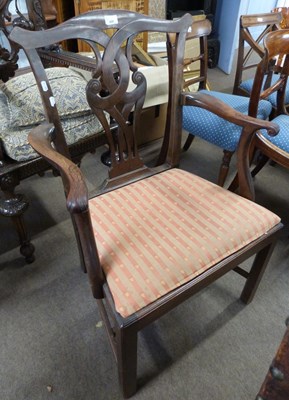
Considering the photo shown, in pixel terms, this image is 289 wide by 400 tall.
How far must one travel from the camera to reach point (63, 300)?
47.2 inches

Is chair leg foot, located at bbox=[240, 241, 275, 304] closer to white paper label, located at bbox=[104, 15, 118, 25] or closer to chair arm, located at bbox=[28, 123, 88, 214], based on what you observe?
chair arm, located at bbox=[28, 123, 88, 214]

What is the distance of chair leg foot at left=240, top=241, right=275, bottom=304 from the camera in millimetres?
990

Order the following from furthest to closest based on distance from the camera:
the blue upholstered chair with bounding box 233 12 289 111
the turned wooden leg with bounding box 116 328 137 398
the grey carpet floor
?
the blue upholstered chair with bounding box 233 12 289 111 < the grey carpet floor < the turned wooden leg with bounding box 116 328 137 398

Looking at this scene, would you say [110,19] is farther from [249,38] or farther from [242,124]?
[249,38]

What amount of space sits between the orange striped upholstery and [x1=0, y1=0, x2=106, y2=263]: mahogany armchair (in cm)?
38

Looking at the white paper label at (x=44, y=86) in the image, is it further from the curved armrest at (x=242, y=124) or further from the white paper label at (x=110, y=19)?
the curved armrest at (x=242, y=124)

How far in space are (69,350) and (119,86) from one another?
911 millimetres

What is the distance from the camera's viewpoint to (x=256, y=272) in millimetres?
1063

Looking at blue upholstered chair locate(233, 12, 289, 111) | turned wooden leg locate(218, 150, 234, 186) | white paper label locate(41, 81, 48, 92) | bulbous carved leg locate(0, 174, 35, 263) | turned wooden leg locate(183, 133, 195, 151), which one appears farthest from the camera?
turned wooden leg locate(183, 133, 195, 151)

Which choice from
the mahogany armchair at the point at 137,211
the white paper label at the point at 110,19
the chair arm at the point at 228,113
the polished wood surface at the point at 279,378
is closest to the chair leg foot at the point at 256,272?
the mahogany armchair at the point at 137,211

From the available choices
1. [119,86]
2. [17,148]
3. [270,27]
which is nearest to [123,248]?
[119,86]

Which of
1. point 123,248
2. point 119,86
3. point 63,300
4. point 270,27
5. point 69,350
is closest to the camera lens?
point 123,248

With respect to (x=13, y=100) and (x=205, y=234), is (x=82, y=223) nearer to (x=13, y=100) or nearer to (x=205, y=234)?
(x=205, y=234)

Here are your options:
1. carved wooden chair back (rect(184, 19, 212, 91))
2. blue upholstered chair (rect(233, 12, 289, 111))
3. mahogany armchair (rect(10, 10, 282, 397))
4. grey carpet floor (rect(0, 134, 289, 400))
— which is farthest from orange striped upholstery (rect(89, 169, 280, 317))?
blue upholstered chair (rect(233, 12, 289, 111))
